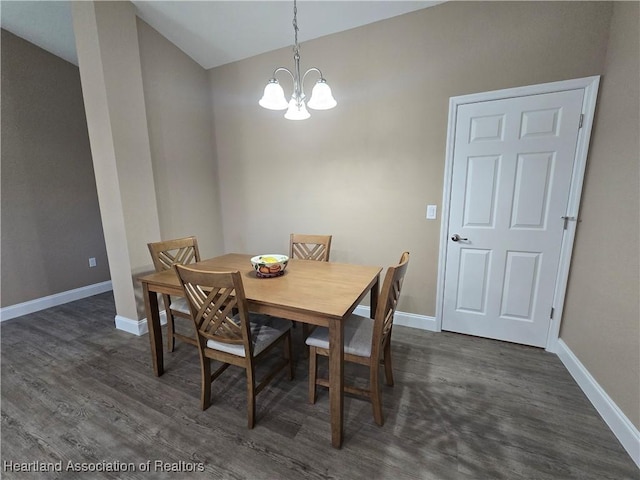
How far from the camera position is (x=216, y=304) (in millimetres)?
1403

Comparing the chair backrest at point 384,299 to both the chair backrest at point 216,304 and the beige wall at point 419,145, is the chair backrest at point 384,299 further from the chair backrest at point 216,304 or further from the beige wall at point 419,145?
the beige wall at point 419,145

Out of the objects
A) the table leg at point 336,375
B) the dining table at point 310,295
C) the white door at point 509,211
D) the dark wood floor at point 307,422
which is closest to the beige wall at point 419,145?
the white door at point 509,211

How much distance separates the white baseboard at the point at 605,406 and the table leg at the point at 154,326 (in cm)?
281

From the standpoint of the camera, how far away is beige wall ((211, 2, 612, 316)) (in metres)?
1.96

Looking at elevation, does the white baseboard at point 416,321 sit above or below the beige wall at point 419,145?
below

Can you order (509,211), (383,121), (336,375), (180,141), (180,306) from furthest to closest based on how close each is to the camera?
(180,141) < (383,121) < (509,211) < (180,306) < (336,375)

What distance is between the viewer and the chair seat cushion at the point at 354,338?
1.48 m

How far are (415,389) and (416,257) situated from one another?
116cm

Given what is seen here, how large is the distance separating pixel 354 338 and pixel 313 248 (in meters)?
1.12

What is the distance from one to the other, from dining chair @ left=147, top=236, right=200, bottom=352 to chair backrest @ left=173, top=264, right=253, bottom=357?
1.79 ft

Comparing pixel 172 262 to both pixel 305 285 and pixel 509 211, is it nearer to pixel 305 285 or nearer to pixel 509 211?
pixel 305 285

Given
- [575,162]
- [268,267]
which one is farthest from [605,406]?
[268,267]

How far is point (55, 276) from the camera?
325 cm

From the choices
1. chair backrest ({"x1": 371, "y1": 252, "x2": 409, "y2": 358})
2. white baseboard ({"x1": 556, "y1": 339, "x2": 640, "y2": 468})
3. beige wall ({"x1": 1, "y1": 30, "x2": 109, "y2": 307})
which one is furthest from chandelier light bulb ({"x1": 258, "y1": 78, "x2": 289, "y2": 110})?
beige wall ({"x1": 1, "y1": 30, "x2": 109, "y2": 307})
